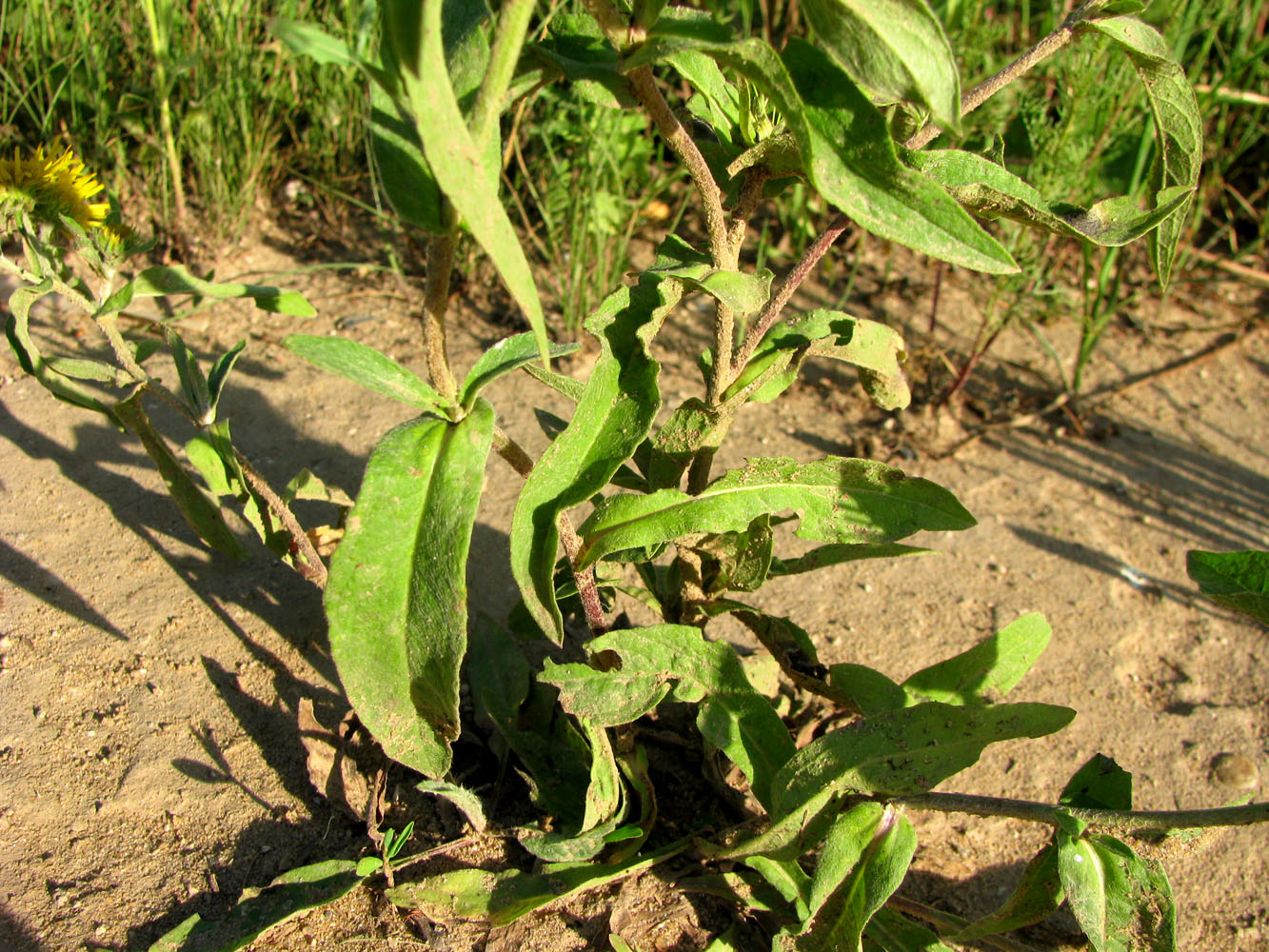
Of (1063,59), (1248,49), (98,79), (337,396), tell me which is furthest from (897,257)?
(98,79)

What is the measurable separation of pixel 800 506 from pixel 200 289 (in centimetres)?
108

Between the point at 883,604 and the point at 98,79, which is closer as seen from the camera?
the point at 883,604

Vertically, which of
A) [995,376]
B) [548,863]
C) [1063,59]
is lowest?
[548,863]

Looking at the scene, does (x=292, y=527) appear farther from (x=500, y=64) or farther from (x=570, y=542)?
(x=500, y=64)

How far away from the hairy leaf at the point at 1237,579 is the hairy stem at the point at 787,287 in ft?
2.16

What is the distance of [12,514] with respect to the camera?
227cm

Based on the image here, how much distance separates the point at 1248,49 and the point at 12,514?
422 centimetres

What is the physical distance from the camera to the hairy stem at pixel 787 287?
58.9 inches

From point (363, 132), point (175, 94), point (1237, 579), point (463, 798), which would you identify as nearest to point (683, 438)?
point (463, 798)

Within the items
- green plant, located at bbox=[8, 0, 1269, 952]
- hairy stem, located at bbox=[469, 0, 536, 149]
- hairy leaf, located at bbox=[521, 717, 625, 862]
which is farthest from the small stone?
hairy stem, located at bbox=[469, 0, 536, 149]

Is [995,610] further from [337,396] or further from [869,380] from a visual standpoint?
[337,396]

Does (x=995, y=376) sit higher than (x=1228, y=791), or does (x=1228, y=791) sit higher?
(x=995, y=376)

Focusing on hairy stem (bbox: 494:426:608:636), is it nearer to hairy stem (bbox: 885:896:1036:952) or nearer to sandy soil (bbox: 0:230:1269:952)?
sandy soil (bbox: 0:230:1269:952)

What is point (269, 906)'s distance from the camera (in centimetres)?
167
